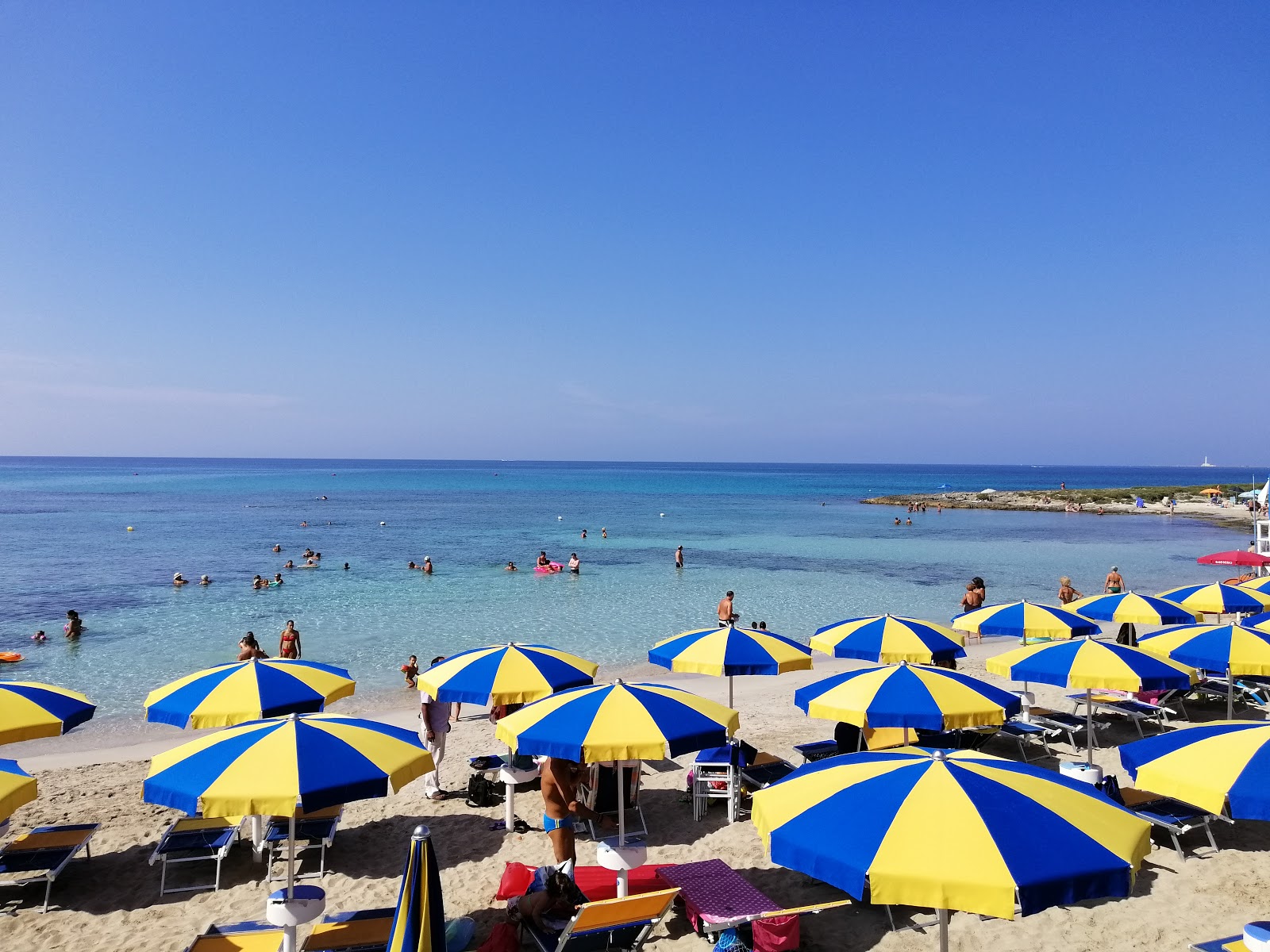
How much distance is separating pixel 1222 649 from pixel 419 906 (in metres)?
9.53

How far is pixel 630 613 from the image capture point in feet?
82.3

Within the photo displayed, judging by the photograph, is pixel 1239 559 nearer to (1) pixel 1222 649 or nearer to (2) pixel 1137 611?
(2) pixel 1137 611

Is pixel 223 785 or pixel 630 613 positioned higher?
pixel 223 785

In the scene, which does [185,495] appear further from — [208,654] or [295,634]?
[295,634]

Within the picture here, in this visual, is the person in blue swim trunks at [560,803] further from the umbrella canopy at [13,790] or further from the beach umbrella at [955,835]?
the umbrella canopy at [13,790]

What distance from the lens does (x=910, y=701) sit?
725 centimetres

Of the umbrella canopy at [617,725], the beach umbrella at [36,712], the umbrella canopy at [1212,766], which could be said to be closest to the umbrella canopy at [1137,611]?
the umbrella canopy at [1212,766]

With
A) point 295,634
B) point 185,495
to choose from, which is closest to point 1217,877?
point 295,634

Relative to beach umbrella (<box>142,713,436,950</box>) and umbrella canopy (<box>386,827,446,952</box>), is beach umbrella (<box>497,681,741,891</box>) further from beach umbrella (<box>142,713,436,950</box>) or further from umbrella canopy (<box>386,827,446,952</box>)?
umbrella canopy (<box>386,827,446,952</box>)

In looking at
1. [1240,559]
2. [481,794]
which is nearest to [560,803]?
[481,794]

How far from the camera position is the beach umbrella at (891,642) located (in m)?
10.2

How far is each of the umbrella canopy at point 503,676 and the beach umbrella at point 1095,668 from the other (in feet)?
16.1

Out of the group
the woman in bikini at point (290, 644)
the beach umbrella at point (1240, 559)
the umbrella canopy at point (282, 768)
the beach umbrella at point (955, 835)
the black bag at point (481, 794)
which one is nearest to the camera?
the beach umbrella at point (955, 835)

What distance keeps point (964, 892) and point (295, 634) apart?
14310 mm
